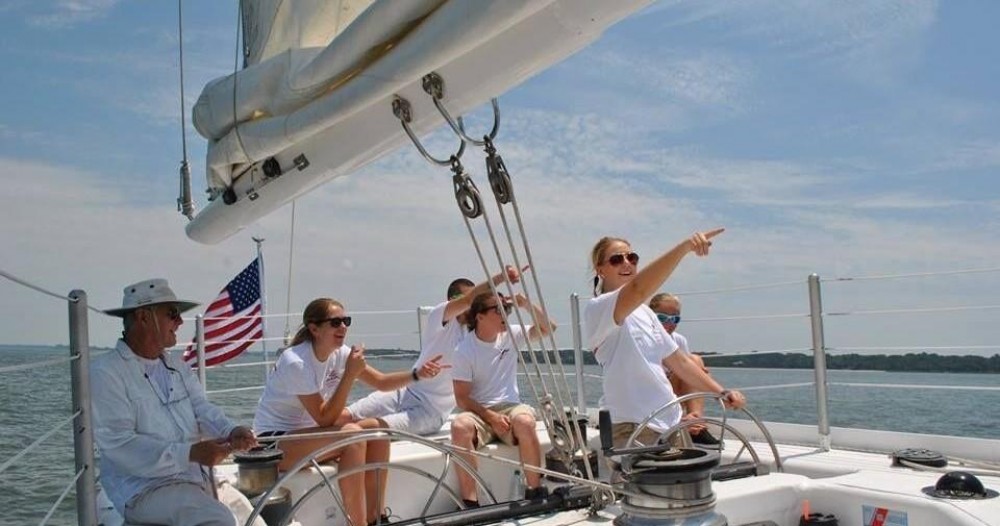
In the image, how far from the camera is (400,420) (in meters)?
4.66

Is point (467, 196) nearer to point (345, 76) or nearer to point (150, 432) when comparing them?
point (345, 76)

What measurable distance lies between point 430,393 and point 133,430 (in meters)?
2.25

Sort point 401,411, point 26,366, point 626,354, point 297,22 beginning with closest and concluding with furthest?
point 26,366 < point 297,22 < point 626,354 < point 401,411

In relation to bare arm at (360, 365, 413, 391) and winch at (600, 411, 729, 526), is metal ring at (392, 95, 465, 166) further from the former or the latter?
bare arm at (360, 365, 413, 391)

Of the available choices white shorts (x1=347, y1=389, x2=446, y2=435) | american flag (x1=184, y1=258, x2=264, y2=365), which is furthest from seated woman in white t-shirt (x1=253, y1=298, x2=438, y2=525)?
american flag (x1=184, y1=258, x2=264, y2=365)

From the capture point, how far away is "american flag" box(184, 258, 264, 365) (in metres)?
8.45

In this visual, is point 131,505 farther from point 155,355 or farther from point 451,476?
point 451,476

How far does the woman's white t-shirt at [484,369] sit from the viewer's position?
4.26m

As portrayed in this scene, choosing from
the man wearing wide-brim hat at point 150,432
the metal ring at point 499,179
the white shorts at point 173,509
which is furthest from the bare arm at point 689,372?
the white shorts at point 173,509

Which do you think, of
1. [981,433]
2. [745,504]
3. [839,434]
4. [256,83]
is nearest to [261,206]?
[256,83]

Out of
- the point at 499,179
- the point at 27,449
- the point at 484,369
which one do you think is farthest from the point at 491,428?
the point at 27,449

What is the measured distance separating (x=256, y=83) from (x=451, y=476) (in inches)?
85.8

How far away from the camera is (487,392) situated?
14.1 ft

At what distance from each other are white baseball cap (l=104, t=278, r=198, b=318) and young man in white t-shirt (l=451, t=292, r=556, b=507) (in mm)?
1642
